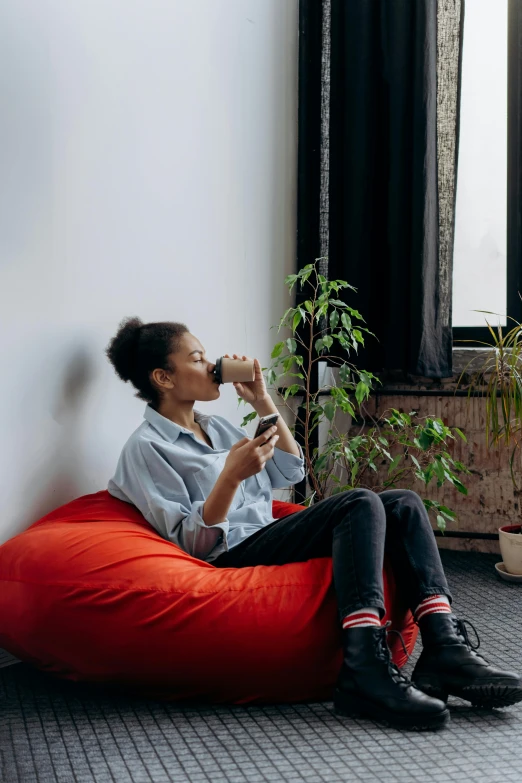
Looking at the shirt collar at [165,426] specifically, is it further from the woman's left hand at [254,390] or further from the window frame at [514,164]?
the window frame at [514,164]

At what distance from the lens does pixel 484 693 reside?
161 centimetres

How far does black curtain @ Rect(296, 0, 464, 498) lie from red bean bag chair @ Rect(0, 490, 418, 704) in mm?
1385

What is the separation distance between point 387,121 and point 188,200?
3.39 ft

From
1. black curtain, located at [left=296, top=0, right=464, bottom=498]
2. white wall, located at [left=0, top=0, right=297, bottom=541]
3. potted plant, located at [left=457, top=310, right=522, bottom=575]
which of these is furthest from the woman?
black curtain, located at [left=296, top=0, right=464, bottom=498]

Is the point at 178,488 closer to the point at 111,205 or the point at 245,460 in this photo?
the point at 245,460

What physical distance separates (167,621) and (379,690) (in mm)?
438

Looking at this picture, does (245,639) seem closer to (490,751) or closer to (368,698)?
(368,698)

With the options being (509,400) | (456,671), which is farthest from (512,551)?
(456,671)

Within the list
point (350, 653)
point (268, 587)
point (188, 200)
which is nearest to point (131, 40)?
point (188, 200)

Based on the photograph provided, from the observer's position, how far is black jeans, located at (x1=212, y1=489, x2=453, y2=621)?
1629mm

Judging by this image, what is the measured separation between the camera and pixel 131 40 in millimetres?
2201

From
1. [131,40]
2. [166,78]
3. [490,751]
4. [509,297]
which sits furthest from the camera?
[509,297]

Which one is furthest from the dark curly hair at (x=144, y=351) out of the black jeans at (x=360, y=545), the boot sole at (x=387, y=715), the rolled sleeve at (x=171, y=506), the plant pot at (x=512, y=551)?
the plant pot at (x=512, y=551)

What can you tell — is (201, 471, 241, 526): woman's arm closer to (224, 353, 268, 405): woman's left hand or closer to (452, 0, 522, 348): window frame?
(224, 353, 268, 405): woman's left hand
